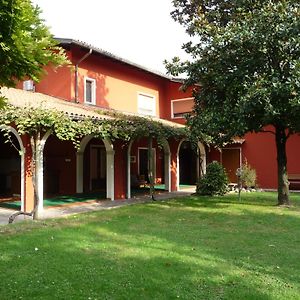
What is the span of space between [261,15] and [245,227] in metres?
6.24

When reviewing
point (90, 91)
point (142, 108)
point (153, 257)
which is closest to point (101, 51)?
point (90, 91)

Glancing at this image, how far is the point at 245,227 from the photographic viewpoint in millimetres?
9688

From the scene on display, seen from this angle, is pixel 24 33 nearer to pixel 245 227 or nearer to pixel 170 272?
pixel 170 272

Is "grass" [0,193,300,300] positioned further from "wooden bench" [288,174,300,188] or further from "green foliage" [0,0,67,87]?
"wooden bench" [288,174,300,188]

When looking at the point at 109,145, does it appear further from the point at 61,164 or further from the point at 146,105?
the point at 146,105

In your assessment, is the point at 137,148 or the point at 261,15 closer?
the point at 261,15

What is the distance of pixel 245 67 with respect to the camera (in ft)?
39.3

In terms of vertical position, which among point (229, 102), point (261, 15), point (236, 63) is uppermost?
point (261, 15)

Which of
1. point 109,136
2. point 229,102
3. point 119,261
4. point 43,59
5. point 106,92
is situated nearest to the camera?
point 43,59

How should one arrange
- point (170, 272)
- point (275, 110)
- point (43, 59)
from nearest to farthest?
point (43, 59) < point (170, 272) < point (275, 110)

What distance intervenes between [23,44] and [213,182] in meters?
15.0

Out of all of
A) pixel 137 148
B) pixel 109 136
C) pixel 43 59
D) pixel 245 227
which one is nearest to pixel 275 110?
pixel 245 227

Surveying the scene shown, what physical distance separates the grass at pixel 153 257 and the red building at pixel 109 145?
534 centimetres

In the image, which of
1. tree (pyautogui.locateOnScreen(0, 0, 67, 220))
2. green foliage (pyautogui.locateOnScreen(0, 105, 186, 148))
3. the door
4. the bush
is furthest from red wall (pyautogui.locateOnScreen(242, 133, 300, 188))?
tree (pyautogui.locateOnScreen(0, 0, 67, 220))
